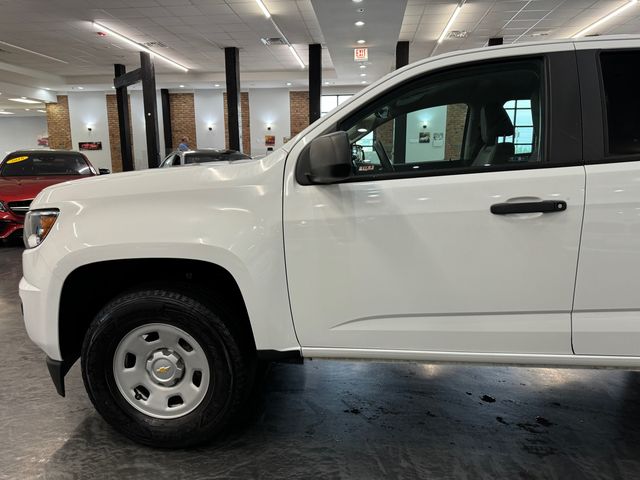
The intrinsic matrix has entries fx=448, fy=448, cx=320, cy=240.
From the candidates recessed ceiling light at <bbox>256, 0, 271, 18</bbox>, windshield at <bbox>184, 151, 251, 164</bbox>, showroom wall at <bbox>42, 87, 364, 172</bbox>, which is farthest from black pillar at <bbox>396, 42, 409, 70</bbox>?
showroom wall at <bbox>42, 87, 364, 172</bbox>

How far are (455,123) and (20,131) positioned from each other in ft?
129

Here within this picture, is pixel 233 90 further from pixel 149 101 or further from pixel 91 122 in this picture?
pixel 91 122

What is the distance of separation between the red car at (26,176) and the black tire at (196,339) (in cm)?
586

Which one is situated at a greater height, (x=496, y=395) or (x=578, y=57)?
(x=578, y=57)

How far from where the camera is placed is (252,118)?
22906 mm

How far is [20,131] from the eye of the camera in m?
33.4

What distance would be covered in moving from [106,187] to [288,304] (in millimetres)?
1013

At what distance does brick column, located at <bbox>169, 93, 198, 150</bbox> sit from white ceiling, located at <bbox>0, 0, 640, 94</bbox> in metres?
5.27

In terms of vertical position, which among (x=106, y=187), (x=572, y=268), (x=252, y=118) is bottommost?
(x=572, y=268)

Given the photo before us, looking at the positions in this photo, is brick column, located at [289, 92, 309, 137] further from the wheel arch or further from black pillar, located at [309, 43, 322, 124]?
the wheel arch

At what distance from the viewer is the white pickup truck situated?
1783 millimetres

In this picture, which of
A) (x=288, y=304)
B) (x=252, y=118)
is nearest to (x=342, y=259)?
(x=288, y=304)

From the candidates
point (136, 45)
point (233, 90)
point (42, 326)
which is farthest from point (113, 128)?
point (42, 326)

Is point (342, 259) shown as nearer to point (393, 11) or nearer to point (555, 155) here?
point (555, 155)
